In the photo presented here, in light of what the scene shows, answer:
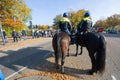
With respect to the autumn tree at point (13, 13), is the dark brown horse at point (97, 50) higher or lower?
lower

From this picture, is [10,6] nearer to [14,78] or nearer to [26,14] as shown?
[26,14]

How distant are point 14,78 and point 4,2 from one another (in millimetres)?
15496

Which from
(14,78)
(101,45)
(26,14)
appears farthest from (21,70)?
(26,14)

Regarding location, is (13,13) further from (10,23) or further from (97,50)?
(97,50)

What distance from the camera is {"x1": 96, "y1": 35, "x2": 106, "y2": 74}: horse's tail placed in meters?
7.23

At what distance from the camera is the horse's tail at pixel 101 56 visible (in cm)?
723

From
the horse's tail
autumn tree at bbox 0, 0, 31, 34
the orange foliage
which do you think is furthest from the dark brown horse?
autumn tree at bbox 0, 0, 31, 34

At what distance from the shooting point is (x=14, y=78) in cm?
735

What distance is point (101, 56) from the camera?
24.0 ft

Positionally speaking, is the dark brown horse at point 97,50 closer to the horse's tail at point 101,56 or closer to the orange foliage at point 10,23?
the horse's tail at point 101,56

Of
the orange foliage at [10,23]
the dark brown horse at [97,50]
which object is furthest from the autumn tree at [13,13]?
the dark brown horse at [97,50]

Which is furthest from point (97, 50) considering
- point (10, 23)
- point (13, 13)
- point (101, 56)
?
point (13, 13)

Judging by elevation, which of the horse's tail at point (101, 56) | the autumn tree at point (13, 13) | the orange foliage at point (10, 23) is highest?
the autumn tree at point (13, 13)

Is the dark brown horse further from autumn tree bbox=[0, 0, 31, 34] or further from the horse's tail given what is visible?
autumn tree bbox=[0, 0, 31, 34]
